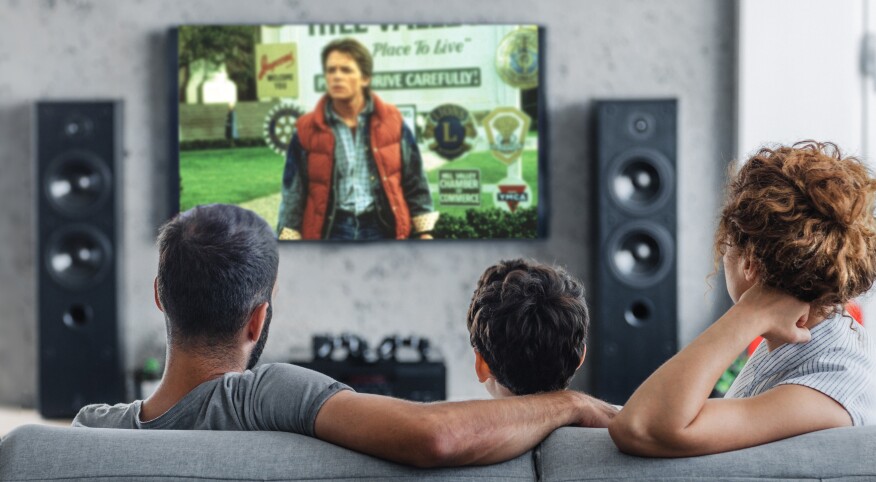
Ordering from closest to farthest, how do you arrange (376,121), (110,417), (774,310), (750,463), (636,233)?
1. (750,463)
2. (774,310)
3. (110,417)
4. (636,233)
5. (376,121)

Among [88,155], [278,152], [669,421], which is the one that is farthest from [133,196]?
[669,421]

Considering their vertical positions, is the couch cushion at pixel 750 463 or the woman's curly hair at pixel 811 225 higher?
the woman's curly hair at pixel 811 225

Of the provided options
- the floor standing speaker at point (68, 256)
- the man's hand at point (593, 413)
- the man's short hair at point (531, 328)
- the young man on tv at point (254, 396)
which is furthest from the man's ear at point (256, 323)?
the floor standing speaker at point (68, 256)

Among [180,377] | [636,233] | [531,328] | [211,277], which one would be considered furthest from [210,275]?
[636,233]

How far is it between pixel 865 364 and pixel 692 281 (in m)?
2.87

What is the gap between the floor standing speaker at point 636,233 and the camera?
349 centimetres

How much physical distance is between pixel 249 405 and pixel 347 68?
2.89 meters

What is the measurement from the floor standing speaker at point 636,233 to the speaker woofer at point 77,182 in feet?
6.51

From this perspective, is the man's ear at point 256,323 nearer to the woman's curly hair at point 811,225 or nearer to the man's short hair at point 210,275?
the man's short hair at point 210,275

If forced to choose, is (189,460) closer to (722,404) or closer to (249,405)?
(249,405)

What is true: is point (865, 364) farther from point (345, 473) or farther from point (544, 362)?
point (345, 473)

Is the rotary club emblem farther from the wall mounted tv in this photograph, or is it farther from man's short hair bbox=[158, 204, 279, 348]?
man's short hair bbox=[158, 204, 279, 348]

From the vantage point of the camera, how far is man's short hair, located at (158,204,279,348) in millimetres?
1065

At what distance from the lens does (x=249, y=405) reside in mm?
985
